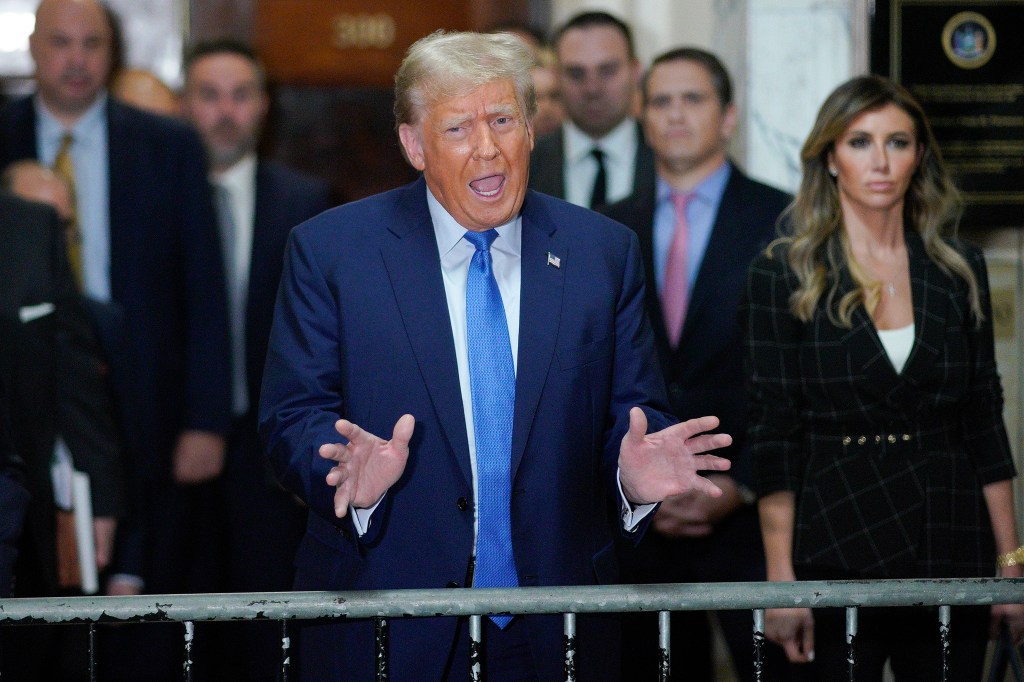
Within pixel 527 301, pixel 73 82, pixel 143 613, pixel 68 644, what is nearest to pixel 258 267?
pixel 73 82

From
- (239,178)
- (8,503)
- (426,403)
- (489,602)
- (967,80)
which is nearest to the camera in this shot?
(489,602)

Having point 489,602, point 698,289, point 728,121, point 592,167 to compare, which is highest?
point 728,121

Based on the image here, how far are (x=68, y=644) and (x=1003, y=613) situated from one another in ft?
8.58

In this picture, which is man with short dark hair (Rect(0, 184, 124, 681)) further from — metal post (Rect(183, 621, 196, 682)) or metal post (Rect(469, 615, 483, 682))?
metal post (Rect(469, 615, 483, 682))

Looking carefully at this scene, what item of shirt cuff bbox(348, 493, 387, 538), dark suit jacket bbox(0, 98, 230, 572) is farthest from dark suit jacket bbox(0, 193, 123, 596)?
shirt cuff bbox(348, 493, 387, 538)

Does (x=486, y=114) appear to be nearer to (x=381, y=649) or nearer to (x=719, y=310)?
(x=381, y=649)

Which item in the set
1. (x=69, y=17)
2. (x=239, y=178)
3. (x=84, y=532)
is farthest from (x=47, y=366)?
(x=69, y=17)

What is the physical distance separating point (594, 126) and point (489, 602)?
104 inches

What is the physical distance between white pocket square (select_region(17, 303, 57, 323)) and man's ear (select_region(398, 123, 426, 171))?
190 centimetres

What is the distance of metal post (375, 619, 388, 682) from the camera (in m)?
2.03

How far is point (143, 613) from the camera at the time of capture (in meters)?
1.90

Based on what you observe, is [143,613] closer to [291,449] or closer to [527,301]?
[291,449]

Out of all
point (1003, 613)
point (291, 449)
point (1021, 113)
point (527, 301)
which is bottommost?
point (1003, 613)

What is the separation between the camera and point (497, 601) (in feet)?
6.39
